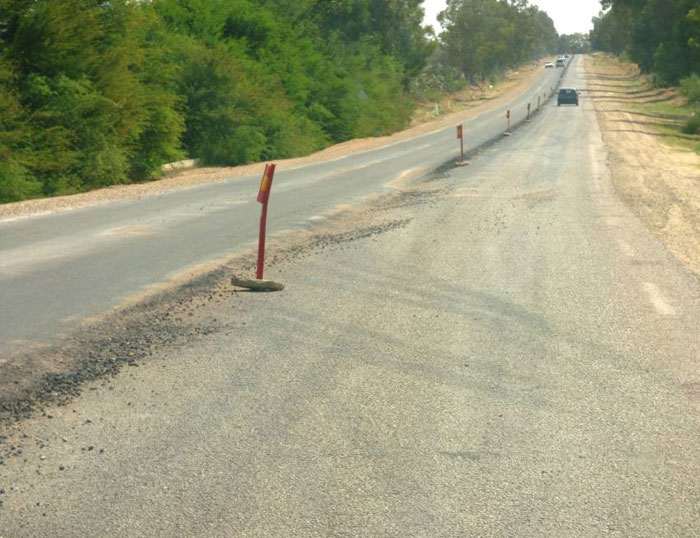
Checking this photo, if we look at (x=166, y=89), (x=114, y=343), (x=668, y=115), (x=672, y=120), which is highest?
(x=166, y=89)

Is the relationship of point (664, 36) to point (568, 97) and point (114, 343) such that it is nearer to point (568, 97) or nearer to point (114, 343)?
point (568, 97)

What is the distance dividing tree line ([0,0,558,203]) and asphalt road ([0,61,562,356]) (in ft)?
13.1

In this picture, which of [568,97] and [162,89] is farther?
[568,97]

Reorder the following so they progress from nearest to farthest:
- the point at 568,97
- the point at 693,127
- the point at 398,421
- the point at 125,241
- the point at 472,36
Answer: the point at 398,421 → the point at 125,241 → the point at 693,127 → the point at 568,97 → the point at 472,36

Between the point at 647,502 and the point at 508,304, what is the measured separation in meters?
5.31

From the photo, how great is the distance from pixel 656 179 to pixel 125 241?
17.8 m

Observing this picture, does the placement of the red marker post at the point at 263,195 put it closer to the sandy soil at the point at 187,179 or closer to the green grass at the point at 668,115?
the sandy soil at the point at 187,179

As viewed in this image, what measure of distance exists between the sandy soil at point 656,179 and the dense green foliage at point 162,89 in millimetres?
14317

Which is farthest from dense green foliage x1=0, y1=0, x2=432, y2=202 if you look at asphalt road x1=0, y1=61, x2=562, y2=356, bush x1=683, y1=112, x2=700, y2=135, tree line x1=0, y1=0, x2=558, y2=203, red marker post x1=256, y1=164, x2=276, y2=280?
bush x1=683, y1=112, x2=700, y2=135

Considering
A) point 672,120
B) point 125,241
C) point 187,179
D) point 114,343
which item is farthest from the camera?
point 672,120

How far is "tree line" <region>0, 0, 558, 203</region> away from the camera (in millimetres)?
24500

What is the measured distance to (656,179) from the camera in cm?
2714

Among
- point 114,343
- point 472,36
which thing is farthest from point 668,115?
point 114,343

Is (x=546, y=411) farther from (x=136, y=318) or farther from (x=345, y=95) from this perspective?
(x=345, y=95)
